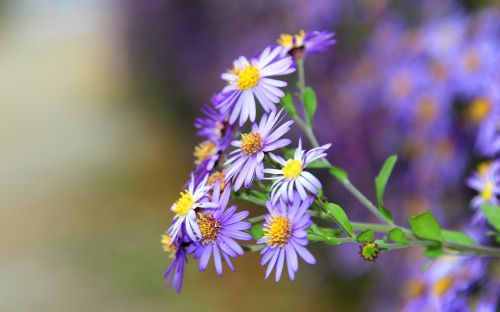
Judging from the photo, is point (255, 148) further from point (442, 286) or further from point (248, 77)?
point (442, 286)

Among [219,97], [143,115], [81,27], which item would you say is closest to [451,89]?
[219,97]

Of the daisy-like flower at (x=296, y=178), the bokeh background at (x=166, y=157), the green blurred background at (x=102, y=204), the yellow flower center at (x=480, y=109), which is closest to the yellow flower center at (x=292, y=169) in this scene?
the daisy-like flower at (x=296, y=178)

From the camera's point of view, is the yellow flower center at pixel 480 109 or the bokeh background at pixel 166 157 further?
the bokeh background at pixel 166 157

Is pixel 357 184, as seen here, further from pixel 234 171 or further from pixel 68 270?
pixel 68 270

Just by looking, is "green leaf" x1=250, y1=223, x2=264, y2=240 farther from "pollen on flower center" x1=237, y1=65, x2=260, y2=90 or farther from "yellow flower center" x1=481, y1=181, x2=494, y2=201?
"yellow flower center" x1=481, y1=181, x2=494, y2=201

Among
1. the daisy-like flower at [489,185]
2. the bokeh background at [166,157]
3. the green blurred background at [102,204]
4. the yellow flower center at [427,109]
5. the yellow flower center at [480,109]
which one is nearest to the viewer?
the daisy-like flower at [489,185]

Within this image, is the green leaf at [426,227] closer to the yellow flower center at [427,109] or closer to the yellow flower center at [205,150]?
the yellow flower center at [205,150]

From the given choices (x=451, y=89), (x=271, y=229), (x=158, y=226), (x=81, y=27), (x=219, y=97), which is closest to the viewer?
(x=271, y=229)
